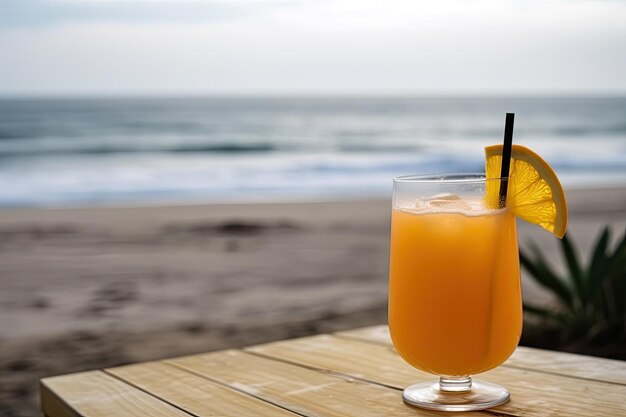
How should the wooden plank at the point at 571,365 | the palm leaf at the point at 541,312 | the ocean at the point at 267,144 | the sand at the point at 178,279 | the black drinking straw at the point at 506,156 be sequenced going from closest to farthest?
1. the black drinking straw at the point at 506,156
2. the wooden plank at the point at 571,365
3. the palm leaf at the point at 541,312
4. the sand at the point at 178,279
5. the ocean at the point at 267,144

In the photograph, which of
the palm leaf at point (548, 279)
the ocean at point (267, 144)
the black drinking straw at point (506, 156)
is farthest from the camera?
the ocean at point (267, 144)

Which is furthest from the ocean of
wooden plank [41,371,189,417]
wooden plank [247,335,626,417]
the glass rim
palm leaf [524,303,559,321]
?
the glass rim

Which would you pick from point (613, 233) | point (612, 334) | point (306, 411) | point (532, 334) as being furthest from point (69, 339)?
point (613, 233)

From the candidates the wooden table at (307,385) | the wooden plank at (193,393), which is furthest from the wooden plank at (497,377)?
the wooden plank at (193,393)

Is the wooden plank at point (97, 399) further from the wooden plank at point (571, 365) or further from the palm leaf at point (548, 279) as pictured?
the palm leaf at point (548, 279)

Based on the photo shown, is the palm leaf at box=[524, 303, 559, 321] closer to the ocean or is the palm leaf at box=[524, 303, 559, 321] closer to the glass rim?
the glass rim

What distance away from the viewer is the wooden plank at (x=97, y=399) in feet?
3.93

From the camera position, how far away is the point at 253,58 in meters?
19.7

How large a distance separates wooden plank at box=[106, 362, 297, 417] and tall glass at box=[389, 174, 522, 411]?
210mm

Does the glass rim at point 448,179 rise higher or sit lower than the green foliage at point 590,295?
higher

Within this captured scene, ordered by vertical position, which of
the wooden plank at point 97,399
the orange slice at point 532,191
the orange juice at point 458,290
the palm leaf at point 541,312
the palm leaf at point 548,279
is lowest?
the palm leaf at point 541,312

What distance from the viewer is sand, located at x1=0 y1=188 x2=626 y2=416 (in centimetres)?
428

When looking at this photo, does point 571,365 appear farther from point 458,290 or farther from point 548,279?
point 548,279

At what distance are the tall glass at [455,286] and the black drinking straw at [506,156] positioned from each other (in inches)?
0.4
